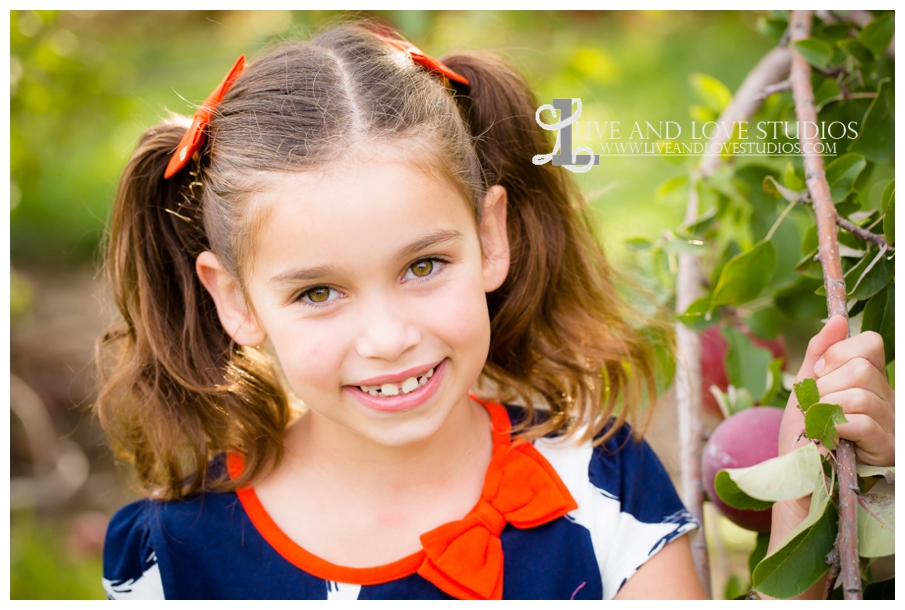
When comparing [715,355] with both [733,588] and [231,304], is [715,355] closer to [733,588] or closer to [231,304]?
[733,588]

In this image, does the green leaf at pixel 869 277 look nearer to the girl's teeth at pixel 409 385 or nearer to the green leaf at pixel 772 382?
the green leaf at pixel 772 382

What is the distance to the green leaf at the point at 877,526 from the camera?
0.79 m

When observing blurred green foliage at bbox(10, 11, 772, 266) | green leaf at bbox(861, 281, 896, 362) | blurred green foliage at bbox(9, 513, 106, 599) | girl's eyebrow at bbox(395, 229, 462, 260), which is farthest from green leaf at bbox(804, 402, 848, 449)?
blurred green foliage at bbox(9, 513, 106, 599)

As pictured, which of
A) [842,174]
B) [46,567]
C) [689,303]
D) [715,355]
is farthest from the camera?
[46,567]

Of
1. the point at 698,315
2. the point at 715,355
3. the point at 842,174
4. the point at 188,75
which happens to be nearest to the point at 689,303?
the point at 698,315

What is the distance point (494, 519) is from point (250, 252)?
47 centimetres

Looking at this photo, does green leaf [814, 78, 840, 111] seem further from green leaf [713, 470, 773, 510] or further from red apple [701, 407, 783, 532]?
green leaf [713, 470, 773, 510]

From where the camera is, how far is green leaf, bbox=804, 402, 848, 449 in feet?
2.54

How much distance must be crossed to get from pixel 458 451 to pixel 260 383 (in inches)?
12.6

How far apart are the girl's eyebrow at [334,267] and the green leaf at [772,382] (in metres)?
0.50

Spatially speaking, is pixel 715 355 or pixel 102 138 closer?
pixel 715 355

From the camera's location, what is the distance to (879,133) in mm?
1081

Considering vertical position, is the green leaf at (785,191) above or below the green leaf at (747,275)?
above

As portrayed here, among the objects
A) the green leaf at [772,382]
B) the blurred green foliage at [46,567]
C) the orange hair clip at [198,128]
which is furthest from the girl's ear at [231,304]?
the blurred green foliage at [46,567]
